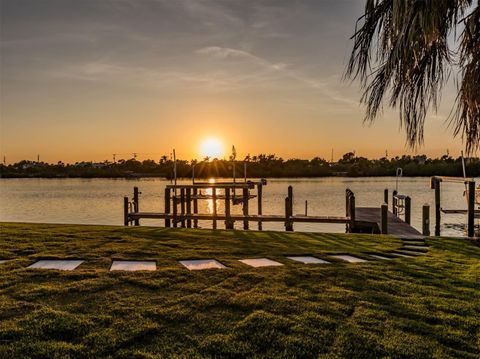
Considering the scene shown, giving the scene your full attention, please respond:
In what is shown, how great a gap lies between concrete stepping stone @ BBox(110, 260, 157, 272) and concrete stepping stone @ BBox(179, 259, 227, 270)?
1.56 feet

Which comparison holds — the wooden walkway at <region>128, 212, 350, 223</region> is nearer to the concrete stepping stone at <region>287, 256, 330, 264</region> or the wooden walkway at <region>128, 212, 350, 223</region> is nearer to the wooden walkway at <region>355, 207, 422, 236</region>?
the wooden walkway at <region>355, 207, 422, 236</region>

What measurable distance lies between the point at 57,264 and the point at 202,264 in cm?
202

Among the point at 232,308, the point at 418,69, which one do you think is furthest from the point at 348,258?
the point at 418,69

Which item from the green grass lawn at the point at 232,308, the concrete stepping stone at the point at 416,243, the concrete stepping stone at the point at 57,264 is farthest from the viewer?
the concrete stepping stone at the point at 416,243

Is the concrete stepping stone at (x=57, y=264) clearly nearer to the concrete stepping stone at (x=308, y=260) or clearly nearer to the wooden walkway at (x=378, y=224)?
the concrete stepping stone at (x=308, y=260)

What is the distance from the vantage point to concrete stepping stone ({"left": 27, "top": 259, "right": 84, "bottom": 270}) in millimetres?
5869

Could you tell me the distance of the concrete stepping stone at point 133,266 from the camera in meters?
5.88

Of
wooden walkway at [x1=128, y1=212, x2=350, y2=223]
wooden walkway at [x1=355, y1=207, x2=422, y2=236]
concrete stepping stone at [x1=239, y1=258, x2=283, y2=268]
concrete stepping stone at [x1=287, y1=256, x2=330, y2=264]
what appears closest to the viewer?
concrete stepping stone at [x1=239, y1=258, x2=283, y2=268]

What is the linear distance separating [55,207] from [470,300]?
36343mm

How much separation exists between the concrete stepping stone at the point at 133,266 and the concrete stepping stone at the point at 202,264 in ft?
1.56

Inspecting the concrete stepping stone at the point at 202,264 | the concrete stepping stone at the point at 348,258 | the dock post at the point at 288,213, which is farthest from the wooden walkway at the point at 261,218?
the concrete stepping stone at the point at 202,264

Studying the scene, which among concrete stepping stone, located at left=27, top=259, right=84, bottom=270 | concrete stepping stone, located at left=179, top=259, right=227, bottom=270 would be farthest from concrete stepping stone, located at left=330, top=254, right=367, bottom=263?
concrete stepping stone, located at left=27, top=259, right=84, bottom=270

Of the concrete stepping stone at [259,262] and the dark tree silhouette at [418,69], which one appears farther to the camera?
the concrete stepping stone at [259,262]

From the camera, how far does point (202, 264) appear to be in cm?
633
